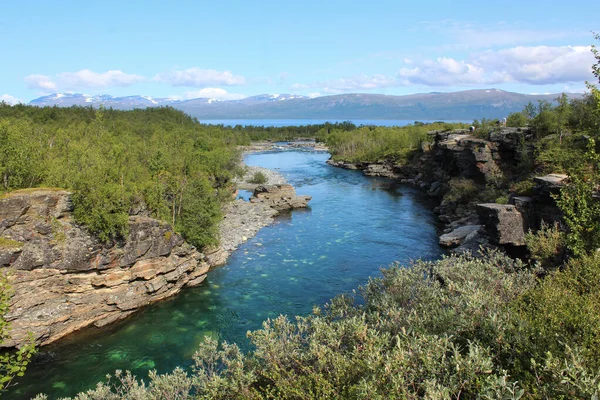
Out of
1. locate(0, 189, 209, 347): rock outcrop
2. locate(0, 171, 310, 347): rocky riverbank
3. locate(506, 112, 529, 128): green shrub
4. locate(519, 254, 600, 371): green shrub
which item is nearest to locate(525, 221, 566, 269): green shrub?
locate(519, 254, 600, 371): green shrub

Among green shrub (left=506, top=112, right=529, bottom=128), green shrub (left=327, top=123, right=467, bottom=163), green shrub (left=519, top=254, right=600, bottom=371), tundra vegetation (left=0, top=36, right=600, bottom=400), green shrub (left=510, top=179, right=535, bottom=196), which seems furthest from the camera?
green shrub (left=327, top=123, right=467, bottom=163)

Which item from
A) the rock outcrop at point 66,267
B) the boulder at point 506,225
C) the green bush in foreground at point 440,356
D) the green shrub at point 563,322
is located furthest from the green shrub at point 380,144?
the green bush in foreground at point 440,356

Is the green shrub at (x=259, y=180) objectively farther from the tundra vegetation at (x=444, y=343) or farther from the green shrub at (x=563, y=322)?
the green shrub at (x=563, y=322)

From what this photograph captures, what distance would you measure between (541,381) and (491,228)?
23.7 m

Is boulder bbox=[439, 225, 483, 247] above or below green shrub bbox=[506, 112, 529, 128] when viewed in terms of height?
below

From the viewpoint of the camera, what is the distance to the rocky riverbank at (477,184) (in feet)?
97.7

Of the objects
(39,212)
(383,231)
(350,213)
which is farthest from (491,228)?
(39,212)

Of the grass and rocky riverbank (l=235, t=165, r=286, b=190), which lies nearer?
the grass

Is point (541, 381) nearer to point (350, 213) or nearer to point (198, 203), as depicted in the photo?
point (198, 203)

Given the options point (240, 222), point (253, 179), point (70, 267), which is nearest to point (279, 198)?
point (240, 222)

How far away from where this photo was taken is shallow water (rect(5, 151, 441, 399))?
21.2m

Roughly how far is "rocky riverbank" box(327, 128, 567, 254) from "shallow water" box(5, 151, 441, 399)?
3.51m

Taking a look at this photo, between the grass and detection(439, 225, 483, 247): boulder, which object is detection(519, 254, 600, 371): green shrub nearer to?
detection(439, 225, 483, 247): boulder

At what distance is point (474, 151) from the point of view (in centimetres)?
5519
